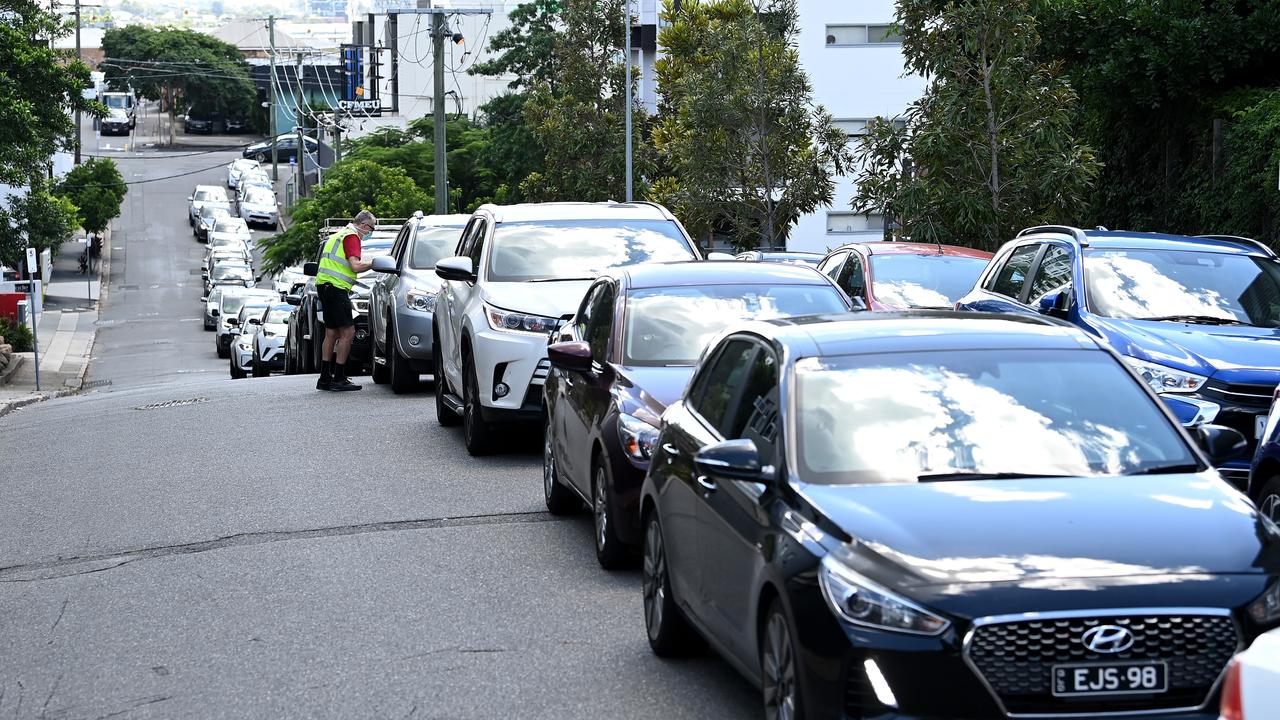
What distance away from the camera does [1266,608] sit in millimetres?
5234

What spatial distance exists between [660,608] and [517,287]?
7014mm

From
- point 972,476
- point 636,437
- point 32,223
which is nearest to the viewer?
point 972,476

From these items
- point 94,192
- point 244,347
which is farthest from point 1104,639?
point 94,192

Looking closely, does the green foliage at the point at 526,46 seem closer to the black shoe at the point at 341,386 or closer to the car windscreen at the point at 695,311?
the black shoe at the point at 341,386

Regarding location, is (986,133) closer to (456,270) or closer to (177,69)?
(456,270)

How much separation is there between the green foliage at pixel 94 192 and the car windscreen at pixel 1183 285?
75.2m

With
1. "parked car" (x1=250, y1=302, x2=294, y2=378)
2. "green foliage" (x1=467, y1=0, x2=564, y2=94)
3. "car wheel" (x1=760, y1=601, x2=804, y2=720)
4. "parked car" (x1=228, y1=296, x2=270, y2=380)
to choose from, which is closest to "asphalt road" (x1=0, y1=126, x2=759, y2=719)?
"car wheel" (x1=760, y1=601, x2=804, y2=720)

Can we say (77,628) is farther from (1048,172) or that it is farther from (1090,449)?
(1048,172)

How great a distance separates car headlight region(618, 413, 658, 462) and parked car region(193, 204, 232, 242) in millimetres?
84157

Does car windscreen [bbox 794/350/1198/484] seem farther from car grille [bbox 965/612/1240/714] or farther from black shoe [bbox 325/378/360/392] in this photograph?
black shoe [bbox 325/378/360/392]

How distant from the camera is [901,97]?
165 feet

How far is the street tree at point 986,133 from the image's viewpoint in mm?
21516

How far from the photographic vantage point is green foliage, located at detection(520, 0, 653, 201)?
48.9 metres

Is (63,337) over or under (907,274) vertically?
under
